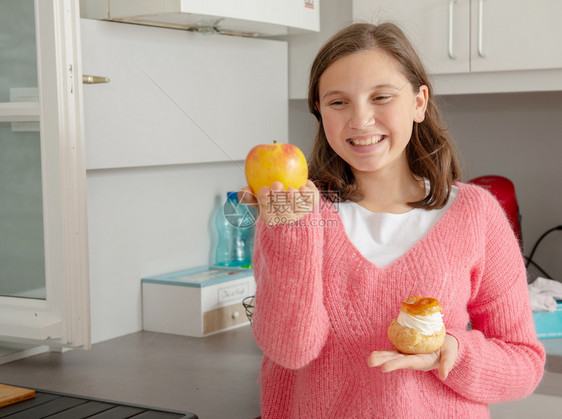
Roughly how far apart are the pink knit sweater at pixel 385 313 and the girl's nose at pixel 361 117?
130mm

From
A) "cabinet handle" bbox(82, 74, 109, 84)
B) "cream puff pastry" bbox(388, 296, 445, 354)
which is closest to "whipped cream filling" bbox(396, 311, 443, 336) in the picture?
"cream puff pastry" bbox(388, 296, 445, 354)

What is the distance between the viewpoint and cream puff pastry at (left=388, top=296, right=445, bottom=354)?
92 centimetres

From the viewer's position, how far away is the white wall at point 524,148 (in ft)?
6.69

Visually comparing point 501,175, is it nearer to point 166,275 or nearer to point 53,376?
point 166,275

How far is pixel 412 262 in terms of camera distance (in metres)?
1.04

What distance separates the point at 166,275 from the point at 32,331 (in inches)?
20.0

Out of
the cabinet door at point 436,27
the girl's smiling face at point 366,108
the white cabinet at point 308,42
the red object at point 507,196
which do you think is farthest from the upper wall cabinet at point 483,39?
the girl's smiling face at point 366,108

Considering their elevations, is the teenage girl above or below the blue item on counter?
above

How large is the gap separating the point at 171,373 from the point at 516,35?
107 cm

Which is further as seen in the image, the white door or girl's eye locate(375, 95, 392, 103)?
the white door

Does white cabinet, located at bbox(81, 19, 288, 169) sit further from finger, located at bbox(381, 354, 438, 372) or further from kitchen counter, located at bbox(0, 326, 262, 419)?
finger, located at bbox(381, 354, 438, 372)

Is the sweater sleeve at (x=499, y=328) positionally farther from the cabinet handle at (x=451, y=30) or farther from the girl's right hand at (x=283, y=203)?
the cabinet handle at (x=451, y=30)

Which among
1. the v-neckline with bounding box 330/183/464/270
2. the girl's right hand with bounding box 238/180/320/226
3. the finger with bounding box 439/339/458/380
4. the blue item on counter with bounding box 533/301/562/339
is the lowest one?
the blue item on counter with bounding box 533/301/562/339

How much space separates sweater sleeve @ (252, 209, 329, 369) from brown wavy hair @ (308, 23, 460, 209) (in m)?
0.16
